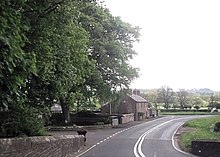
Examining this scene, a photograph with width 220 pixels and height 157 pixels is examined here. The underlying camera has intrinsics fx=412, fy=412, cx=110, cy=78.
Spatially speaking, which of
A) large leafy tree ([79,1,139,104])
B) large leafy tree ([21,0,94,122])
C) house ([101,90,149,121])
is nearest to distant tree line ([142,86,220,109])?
house ([101,90,149,121])

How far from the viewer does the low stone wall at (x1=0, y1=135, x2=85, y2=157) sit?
1047 centimetres

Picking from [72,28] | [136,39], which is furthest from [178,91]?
[72,28]

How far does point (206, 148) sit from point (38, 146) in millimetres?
10978

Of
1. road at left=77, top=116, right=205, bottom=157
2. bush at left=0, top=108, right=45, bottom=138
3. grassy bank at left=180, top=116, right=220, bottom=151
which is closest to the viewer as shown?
bush at left=0, top=108, right=45, bottom=138

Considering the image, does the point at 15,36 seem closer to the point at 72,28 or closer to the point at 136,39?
the point at 72,28

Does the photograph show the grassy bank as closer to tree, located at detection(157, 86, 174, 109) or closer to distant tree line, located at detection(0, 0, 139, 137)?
distant tree line, located at detection(0, 0, 139, 137)

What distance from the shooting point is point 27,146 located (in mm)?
12016

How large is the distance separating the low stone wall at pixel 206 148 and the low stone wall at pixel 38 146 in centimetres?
664

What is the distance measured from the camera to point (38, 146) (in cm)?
1323

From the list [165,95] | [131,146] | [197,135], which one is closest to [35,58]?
[131,146]

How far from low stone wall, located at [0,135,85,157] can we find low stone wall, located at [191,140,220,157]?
21.8 ft

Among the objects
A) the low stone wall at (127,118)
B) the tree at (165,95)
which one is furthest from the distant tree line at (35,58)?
the tree at (165,95)

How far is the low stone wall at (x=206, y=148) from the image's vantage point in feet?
67.8

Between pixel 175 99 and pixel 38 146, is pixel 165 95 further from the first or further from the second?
pixel 38 146
